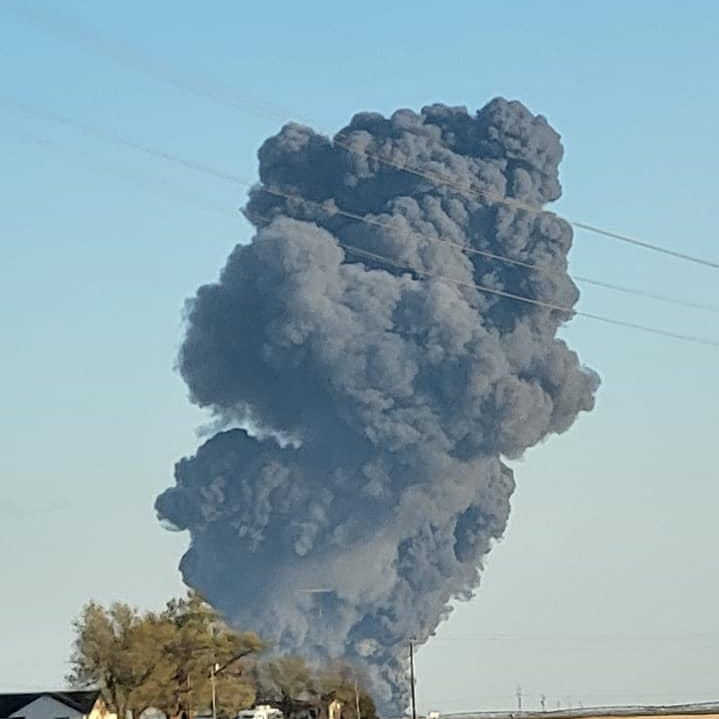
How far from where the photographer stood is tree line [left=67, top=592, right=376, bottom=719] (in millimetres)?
106250

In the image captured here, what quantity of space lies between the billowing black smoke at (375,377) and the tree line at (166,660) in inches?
1003

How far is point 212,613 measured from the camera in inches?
4505

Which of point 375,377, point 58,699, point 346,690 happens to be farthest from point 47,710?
point 375,377

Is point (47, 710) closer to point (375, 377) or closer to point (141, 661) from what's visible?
point (141, 661)

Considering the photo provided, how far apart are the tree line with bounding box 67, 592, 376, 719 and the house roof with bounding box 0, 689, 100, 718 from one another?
0.85 meters

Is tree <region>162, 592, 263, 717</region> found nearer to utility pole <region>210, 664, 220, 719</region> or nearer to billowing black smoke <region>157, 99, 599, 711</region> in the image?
utility pole <region>210, 664, 220, 719</region>

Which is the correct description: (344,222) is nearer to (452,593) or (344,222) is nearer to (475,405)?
(475,405)

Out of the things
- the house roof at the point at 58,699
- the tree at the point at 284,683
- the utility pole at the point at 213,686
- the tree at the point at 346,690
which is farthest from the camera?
the tree at the point at 346,690

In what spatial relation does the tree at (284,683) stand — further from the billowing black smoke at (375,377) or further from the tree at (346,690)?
the billowing black smoke at (375,377)

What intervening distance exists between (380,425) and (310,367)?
6097 mm

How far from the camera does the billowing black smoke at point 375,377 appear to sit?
139 metres

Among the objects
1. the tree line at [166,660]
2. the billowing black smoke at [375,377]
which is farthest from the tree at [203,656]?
the billowing black smoke at [375,377]

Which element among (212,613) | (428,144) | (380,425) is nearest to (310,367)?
(380,425)

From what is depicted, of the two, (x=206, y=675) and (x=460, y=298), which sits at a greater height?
(x=460, y=298)
